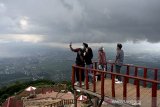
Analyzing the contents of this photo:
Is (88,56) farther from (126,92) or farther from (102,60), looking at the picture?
(126,92)

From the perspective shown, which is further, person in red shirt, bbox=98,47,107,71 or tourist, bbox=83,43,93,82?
person in red shirt, bbox=98,47,107,71

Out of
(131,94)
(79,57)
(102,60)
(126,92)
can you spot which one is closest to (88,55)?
(79,57)

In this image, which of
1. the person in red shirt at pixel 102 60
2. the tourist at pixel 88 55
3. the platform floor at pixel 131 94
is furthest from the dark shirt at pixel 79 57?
the person in red shirt at pixel 102 60

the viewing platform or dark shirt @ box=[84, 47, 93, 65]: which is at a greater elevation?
dark shirt @ box=[84, 47, 93, 65]

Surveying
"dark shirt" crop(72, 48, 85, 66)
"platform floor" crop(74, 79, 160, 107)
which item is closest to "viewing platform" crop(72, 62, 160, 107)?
"platform floor" crop(74, 79, 160, 107)

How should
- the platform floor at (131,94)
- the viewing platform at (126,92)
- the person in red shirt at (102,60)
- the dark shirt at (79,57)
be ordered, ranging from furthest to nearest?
1. the person in red shirt at (102,60)
2. the dark shirt at (79,57)
3. the platform floor at (131,94)
4. the viewing platform at (126,92)

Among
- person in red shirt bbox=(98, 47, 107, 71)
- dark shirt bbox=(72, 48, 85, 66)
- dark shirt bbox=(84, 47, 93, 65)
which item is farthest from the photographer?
person in red shirt bbox=(98, 47, 107, 71)

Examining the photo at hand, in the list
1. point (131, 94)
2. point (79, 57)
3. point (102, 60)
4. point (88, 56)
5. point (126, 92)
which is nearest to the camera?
point (126, 92)

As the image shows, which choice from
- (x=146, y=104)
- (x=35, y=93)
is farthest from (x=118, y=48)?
(x=35, y=93)

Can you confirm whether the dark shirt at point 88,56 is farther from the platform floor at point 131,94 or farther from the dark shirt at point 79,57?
the platform floor at point 131,94

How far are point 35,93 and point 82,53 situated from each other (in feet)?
76.0

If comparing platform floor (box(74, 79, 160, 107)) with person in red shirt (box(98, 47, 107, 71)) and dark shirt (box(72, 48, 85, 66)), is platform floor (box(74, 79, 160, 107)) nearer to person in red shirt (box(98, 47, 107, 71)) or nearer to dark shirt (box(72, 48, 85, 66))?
dark shirt (box(72, 48, 85, 66))

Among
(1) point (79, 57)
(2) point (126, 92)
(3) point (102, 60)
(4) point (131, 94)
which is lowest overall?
(4) point (131, 94)

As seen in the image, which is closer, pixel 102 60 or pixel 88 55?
pixel 88 55
